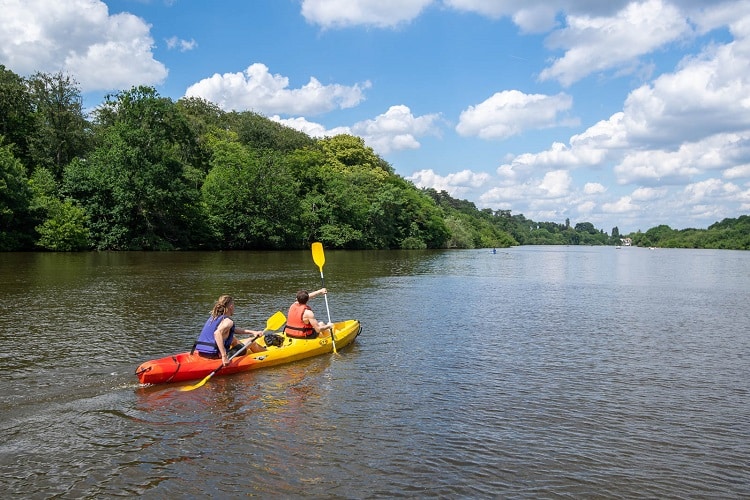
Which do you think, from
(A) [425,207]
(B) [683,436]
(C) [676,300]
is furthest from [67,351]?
(A) [425,207]

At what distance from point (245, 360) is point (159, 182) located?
4634 centimetres

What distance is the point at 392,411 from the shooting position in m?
9.05

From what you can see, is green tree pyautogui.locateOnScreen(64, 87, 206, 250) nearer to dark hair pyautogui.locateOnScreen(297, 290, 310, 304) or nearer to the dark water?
the dark water

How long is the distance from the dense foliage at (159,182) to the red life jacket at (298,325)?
40063 millimetres

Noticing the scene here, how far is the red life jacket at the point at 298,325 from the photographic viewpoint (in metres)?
13.0

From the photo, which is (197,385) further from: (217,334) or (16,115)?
(16,115)

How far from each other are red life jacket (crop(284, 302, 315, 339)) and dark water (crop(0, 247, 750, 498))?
2.67ft

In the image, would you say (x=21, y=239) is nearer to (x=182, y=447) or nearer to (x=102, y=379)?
(x=102, y=379)

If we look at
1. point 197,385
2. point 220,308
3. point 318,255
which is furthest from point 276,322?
point 318,255

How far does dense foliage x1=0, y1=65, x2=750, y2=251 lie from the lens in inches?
1892

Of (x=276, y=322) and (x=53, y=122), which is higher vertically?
(x=53, y=122)

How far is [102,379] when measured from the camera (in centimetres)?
1022

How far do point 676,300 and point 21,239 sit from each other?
4815 cm

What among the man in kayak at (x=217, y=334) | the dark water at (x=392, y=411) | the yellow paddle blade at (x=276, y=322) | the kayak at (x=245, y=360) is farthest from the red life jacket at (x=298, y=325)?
the man in kayak at (x=217, y=334)
